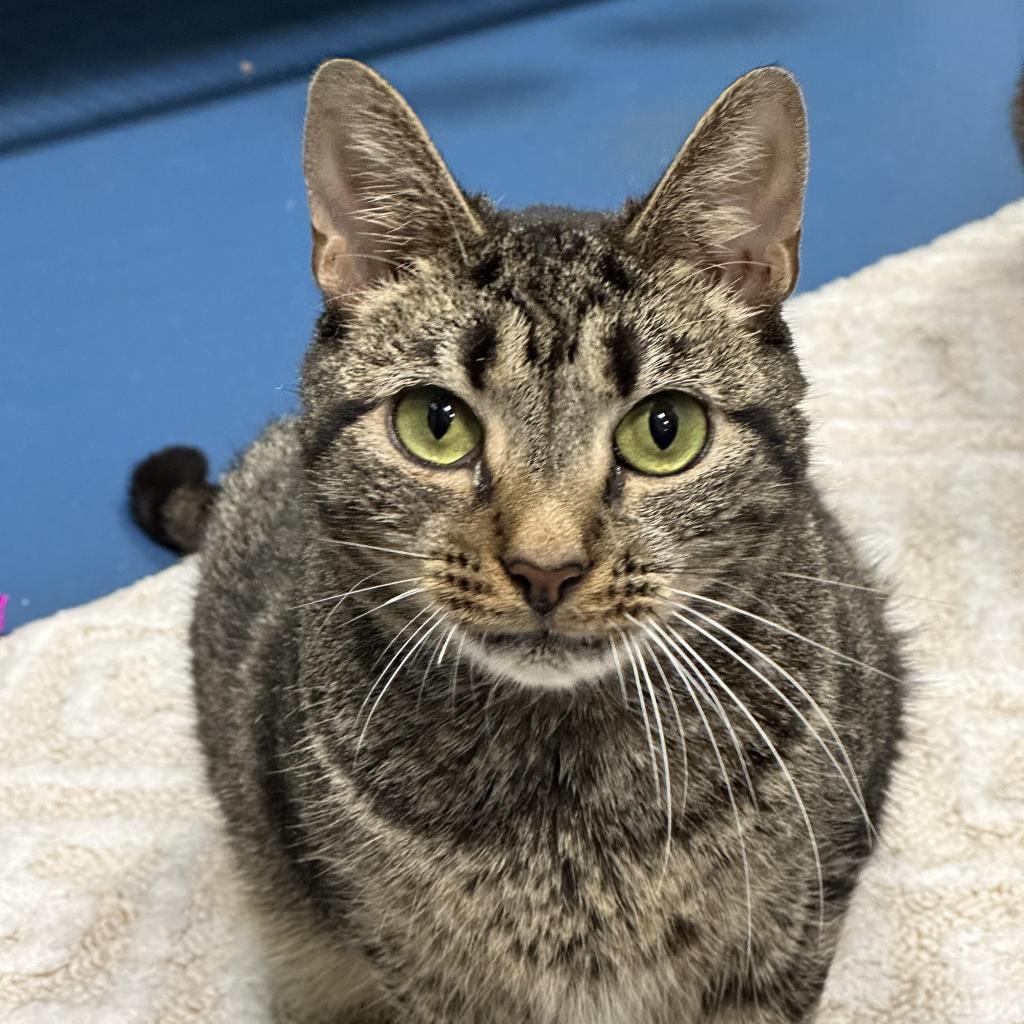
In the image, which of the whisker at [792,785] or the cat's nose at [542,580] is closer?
the cat's nose at [542,580]

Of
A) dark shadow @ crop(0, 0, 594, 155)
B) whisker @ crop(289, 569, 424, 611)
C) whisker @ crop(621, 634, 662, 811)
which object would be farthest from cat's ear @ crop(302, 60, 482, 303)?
dark shadow @ crop(0, 0, 594, 155)

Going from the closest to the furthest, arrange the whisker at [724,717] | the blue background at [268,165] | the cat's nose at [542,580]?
the cat's nose at [542,580]
the whisker at [724,717]
the blue background at [268,165]

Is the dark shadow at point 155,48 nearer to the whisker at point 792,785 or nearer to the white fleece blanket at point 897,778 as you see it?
the white fleece blanket at point 897,778

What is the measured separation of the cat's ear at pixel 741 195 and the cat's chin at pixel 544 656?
31cm

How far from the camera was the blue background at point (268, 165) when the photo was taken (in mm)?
2088

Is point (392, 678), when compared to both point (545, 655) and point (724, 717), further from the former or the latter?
point (724, 717)

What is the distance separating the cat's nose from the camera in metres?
0.78

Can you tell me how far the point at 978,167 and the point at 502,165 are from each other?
1071mm

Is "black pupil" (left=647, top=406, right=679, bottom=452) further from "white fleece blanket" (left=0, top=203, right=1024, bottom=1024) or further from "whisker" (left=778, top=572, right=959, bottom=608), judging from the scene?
"white fleece blanket" (left=0, top=203, right=1024, bottom=1024)

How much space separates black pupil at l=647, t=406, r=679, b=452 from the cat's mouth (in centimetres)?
15

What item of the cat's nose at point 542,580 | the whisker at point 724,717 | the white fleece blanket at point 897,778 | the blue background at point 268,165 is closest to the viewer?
the cat's nose at point 542,580

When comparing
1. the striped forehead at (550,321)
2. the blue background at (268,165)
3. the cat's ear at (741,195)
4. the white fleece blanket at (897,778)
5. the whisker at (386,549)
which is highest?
the blue background at (268,165)

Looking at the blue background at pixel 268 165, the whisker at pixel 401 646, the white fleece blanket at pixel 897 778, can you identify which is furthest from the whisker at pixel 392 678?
the blue background at pixel 268 165

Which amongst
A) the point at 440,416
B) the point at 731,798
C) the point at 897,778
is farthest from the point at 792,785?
the point at 897,778
